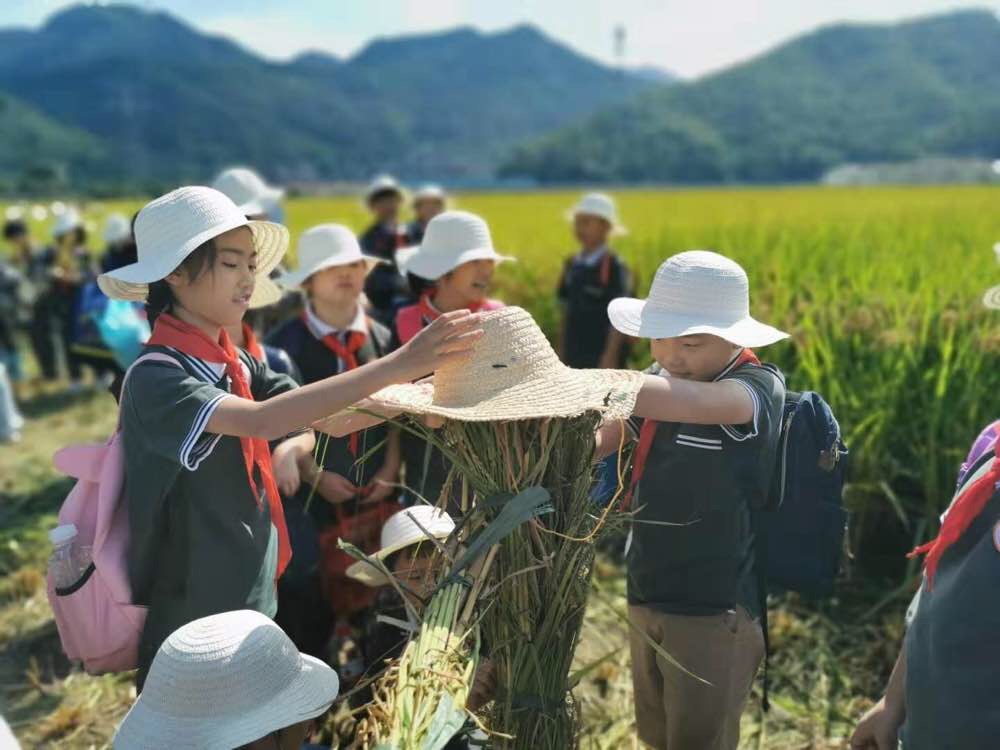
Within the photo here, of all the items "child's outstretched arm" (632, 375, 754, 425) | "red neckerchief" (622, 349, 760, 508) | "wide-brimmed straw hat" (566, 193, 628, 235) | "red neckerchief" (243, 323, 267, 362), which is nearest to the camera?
"child's outstretched arm" (632, 375, 754, 425)

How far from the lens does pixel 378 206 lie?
603 centimetres

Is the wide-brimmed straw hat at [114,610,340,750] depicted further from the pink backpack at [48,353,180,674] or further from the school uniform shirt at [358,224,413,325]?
the school uniform shirt at [358,224,413,325]

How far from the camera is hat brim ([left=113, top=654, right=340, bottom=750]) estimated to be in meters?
1.63

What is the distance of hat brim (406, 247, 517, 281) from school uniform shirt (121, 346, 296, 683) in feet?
4.42

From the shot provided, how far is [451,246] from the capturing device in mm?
3350

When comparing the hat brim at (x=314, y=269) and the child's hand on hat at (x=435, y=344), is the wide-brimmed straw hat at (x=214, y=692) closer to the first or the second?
the child's hand on hat at (x=435, y=344)

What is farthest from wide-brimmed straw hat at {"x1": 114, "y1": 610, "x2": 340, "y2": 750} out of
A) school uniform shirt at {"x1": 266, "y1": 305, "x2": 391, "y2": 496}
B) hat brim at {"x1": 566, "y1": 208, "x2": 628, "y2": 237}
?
hat brim at {"x1": 566, "y1": 208, "x2": 628, "y2": 237}

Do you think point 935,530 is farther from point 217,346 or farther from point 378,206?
point 378,206

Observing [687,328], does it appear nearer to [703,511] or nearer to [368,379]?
[703,511]

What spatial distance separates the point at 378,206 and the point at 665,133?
122m

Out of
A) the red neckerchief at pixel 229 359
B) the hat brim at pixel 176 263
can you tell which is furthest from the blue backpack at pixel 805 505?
the hat brim at pixel 176 263

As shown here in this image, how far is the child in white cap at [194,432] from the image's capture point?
1869 mm

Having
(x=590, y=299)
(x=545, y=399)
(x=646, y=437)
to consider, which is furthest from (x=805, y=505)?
(x=590, y=299)

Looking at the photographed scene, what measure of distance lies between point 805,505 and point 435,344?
3.55 feet
